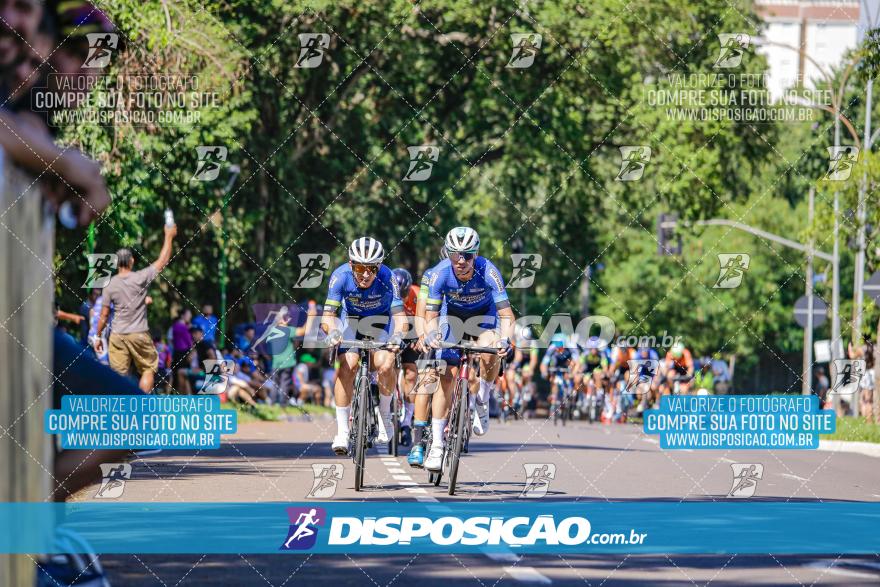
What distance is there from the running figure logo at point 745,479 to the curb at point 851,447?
20.3 feet

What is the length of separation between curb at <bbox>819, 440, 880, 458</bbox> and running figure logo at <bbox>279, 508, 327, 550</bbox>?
1320cm

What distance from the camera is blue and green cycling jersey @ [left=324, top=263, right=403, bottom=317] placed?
1283 cm

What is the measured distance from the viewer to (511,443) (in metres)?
21.6

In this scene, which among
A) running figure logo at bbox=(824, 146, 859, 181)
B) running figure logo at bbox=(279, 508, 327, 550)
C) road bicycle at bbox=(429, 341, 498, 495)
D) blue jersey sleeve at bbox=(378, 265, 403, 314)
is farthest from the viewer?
running figure logo at bbox=(824, 146, 859, 181)

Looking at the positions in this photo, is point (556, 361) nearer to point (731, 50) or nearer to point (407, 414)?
point (731, 50)

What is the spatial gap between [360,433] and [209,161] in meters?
14.9

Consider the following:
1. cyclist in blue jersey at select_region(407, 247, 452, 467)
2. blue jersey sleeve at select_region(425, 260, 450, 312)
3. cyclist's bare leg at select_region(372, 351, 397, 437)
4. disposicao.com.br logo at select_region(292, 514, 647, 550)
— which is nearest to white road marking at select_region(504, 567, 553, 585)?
disposicao.com.br logo at select_region(292, 514, 647, 550)

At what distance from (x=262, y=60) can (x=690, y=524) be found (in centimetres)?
2231

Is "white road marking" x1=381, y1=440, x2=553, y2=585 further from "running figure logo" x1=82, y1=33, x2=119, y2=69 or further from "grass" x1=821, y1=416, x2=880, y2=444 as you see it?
"grass" x1=821, y1=416, x2=880, y2=444

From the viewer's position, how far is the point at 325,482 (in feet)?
39.1

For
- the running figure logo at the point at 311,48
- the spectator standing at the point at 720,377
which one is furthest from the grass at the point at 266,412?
the spectator standing at the point at 720,377

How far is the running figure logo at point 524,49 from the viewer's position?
32.2 metres

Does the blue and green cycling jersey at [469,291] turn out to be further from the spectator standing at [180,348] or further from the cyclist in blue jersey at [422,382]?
the spectator standing at [180,348]

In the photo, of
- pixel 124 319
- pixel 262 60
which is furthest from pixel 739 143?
pixel 124 319
